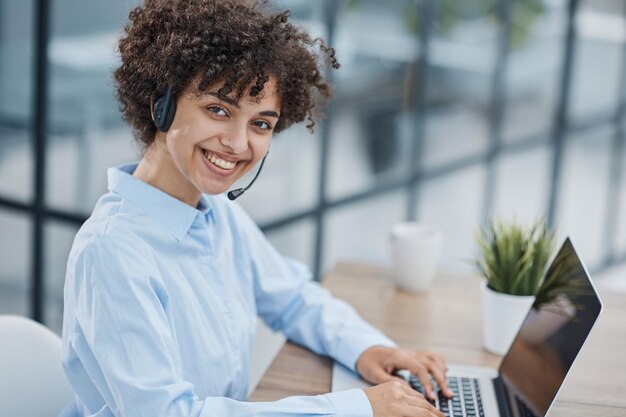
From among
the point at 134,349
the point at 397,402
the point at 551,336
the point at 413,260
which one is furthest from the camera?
the point at 413,260

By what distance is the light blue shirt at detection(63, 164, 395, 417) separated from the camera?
1393 mm

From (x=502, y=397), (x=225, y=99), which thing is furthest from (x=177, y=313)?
(x=502, y=397)

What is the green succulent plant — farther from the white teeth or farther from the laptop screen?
the white teeth

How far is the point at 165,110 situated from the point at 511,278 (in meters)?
0.79

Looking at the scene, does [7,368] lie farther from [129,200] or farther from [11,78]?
[11,78]

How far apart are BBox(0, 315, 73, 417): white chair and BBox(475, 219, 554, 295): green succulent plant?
86cm

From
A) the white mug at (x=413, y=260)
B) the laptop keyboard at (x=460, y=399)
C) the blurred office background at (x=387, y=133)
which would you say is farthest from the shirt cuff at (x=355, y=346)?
the blurred office background at (x=387, y=133)

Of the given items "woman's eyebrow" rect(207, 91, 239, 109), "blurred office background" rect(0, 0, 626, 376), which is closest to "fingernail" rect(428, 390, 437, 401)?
"woman's eyebrow" rect(207, 91, 239, 109)

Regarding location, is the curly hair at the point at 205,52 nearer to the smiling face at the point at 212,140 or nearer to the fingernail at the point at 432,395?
the smiling face at the point at 212,140

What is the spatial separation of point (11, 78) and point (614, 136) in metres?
2.66

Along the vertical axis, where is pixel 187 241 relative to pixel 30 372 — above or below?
above

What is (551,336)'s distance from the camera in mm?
1592

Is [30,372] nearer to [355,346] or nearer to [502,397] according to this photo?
[355,346]

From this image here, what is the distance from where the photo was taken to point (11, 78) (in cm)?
347
